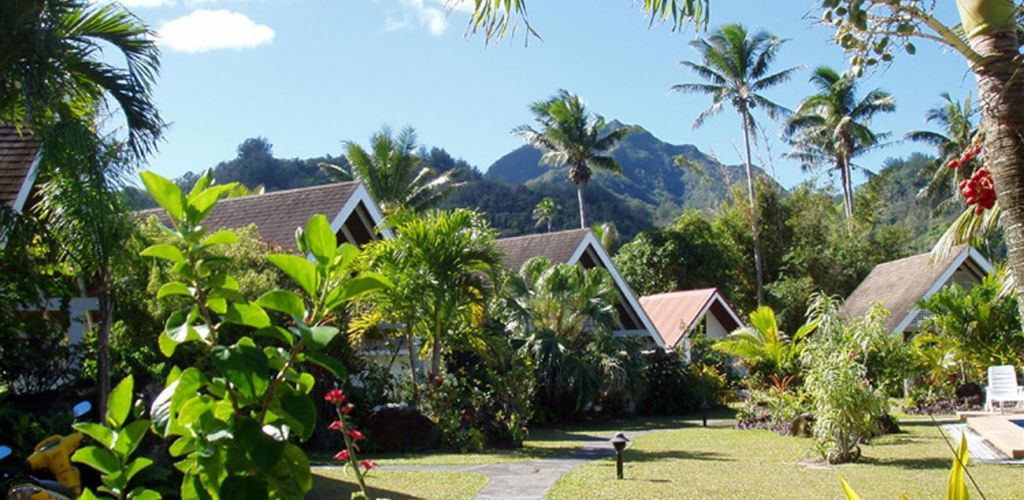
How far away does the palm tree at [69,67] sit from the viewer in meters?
8.68

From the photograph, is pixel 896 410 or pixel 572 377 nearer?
pixel 572 377

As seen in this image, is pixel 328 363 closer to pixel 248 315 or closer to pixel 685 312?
pixel 248 315

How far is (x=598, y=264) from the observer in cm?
2689

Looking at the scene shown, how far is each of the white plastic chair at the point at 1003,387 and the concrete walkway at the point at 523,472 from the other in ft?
26.0

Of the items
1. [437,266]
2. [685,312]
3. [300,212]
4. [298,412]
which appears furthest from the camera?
[685,312]

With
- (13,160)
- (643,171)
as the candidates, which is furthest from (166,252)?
(643,171)

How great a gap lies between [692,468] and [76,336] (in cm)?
845

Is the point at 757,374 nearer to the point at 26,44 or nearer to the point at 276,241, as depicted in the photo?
the point at 276,241

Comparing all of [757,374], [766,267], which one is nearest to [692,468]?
[757,374]

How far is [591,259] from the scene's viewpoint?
27.0m

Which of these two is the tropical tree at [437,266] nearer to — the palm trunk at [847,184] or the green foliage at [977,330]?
the green foliage at [977,330]

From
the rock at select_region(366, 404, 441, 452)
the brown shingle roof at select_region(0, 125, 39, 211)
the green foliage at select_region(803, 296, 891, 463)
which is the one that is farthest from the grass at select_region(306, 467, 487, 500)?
the brown shingle roof at select_region(0, 125, 39, 211)

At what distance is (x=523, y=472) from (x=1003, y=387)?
1073cm

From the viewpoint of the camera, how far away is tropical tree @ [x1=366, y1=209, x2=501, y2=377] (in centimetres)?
1460
